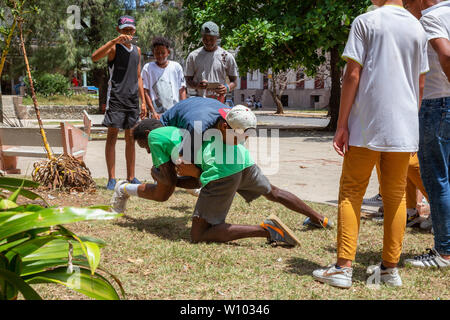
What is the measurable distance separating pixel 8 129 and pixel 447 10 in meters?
5.48

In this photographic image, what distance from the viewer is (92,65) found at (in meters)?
22.3

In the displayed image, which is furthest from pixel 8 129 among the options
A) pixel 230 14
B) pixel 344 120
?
pixel 230 14

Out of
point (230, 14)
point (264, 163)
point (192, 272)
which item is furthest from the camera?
point (230, 14)

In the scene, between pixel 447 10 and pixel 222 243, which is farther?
pixel 222 243

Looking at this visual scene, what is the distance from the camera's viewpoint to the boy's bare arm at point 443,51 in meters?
3.17

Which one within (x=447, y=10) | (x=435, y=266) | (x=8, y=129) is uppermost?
(x=447, y=10)

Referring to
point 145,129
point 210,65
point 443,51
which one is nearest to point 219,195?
point 145,129

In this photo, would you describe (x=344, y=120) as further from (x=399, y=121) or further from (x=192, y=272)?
(x=192, y=272)

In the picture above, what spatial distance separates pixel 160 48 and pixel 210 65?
702 mm

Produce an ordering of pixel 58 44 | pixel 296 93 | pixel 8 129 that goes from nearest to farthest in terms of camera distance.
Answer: pixel 8 129 → pixel 58 44 → pixel 296 93

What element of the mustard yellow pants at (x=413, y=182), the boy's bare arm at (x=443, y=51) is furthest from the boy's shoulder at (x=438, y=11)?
the mustard yellow pants at (x=413, y=182)

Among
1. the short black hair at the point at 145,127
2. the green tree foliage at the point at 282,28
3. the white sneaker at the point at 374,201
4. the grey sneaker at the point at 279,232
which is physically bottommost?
the white sneaker at the point at 374,201

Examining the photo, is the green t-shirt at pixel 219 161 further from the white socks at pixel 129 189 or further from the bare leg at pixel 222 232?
the white socks at pixel 129 189

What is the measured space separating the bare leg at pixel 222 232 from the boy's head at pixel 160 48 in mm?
2820
